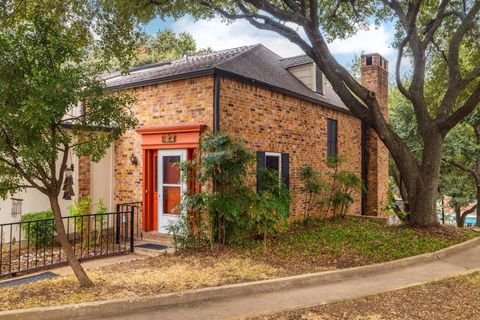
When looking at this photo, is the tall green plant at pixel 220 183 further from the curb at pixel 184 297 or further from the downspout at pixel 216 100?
the curb at pixel 184 297

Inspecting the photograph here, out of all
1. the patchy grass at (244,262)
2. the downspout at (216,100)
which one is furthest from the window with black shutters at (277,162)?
the downspout at (216,100)

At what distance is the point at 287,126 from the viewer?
36.6ft

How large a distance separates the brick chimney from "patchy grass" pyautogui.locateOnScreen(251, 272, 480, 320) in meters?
9.62

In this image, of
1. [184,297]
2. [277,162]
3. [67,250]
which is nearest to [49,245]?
[67,250]

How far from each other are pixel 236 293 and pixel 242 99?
526cm

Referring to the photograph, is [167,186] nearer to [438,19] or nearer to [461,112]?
[461,112]

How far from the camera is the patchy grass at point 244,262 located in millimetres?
5387

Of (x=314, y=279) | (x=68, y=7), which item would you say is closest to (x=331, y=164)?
(x=314, y=279)

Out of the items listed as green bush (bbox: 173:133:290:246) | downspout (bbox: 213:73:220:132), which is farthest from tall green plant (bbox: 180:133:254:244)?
downspout (bbox: 213:73:220:132)

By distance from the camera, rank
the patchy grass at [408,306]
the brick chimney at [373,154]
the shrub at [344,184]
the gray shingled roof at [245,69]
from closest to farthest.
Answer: the patchy grass at [408,306], the gray shingled roof at [245,69], the shrub at [344,184], the brick chimney at [373,154]

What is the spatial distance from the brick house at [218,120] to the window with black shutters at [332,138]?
0.04m

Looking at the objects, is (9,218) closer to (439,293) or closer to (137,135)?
(137,135)

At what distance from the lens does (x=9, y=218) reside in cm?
950

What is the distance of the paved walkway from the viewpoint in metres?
4.85
